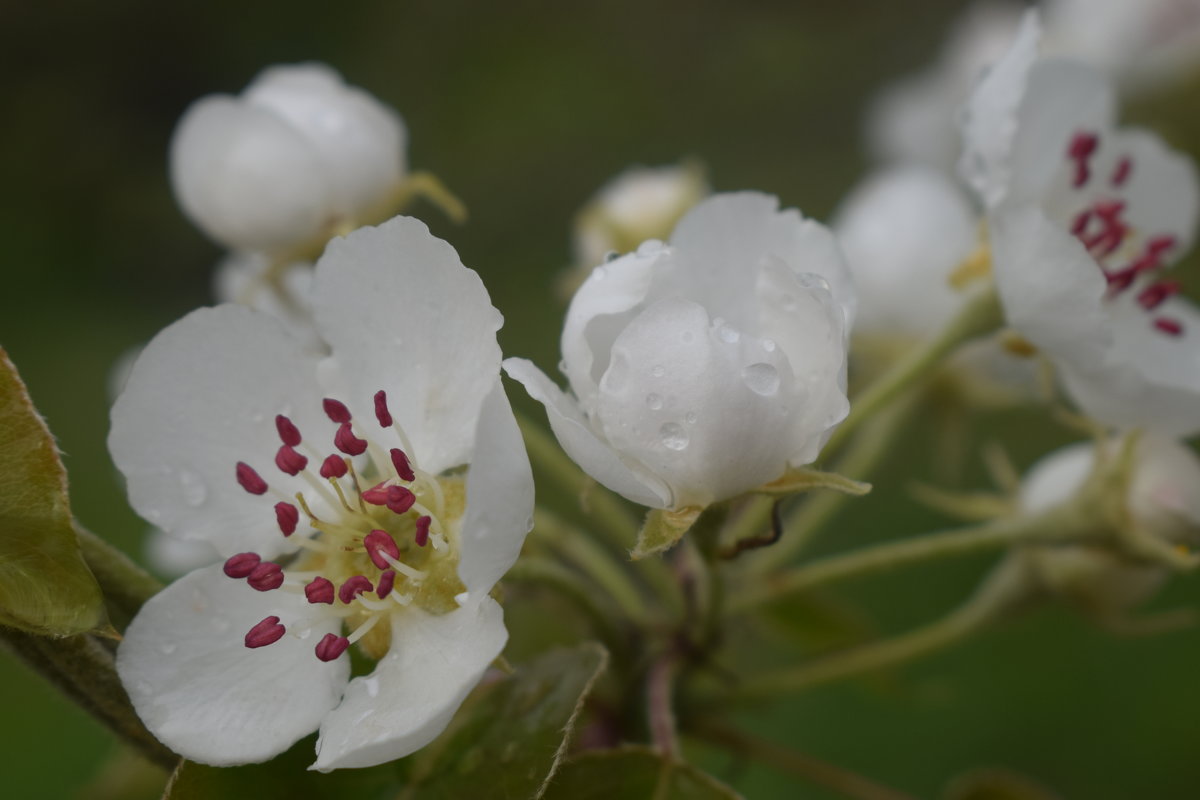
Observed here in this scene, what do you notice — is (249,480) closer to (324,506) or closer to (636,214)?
(324,506)

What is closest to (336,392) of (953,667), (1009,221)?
(1009,221)

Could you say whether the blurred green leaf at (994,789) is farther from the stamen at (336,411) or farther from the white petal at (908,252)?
the stamen at (336,411)

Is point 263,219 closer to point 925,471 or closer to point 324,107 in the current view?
point 324,107

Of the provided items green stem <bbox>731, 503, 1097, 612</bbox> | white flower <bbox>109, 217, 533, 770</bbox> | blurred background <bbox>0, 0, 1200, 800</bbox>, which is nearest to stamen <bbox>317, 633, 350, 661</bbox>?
white flower <bbox>109, 217, 533, 770</bbox>

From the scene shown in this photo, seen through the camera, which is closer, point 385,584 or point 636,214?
point 385,584

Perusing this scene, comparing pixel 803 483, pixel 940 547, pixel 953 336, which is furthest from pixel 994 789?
pixel 803 483

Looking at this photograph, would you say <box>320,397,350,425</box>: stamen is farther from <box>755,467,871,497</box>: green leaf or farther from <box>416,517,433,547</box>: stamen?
<box>755,467,871,497</box>: green leaf

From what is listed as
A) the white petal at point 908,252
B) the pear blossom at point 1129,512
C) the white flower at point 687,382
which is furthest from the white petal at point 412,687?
the white petal at point 908,252
